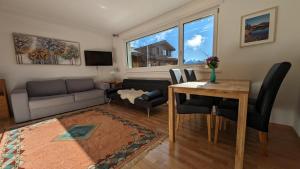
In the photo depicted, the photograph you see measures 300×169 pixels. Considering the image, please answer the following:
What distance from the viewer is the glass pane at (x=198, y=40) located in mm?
2641

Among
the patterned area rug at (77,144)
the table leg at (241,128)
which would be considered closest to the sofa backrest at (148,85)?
the patterned area rug at (77,144)

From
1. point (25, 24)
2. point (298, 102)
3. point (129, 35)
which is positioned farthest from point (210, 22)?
point (25, 24)

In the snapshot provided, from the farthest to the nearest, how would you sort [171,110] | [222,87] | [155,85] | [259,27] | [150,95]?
[155,85] → [150,95] → [259,27] → [171,110] → [222,87]

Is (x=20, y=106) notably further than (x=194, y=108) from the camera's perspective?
Yes

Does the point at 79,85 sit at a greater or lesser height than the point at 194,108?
greater

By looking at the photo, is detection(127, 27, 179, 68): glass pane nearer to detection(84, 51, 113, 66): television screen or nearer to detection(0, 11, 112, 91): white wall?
detection(84, 51, 113, 66): television screen

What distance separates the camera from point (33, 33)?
320cm

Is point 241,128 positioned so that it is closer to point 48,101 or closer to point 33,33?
point 48,101

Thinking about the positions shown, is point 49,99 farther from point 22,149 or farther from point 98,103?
point 22,149

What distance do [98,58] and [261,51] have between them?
14.3 feet

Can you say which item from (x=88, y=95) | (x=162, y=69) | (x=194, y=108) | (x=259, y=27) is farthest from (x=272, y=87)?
(x=88, y=95)

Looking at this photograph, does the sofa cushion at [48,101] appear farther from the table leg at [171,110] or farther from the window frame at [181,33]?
the table leg at [171,110]

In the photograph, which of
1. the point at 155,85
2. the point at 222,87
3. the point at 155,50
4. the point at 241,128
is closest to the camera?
the point at 241,128

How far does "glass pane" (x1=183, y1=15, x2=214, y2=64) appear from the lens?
2641mm
